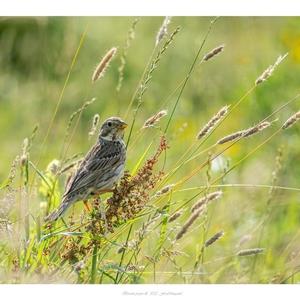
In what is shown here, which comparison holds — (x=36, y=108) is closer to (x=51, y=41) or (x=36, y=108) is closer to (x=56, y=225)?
(x=51, y=41)

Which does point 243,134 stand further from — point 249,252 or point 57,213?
point 57,213

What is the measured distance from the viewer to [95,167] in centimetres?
620

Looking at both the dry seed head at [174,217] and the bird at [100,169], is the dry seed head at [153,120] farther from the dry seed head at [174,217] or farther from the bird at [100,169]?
the dry seed head at [174,217]

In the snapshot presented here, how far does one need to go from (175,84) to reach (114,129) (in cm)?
253

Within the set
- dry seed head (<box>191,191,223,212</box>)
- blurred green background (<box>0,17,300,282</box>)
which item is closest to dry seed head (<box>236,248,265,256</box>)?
dry seed head (<box>191,191,223,212</box>)

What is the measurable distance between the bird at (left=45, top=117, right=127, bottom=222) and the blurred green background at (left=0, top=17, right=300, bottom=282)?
40.4 inches

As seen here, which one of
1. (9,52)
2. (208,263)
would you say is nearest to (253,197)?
(208,263)

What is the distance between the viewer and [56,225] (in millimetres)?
5992

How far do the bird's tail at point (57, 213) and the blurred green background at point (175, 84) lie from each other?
1.50 metres

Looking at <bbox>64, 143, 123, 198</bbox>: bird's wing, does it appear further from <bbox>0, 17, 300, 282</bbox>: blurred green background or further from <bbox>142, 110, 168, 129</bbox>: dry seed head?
<bbox>0, 17, 300, 282</bbox>: blurred green background

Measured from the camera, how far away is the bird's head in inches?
249

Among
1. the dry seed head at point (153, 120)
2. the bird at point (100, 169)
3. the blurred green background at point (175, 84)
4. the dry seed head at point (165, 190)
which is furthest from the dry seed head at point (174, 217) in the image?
the blurred green background at point (175, 84)

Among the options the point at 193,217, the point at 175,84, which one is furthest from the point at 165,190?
the point at 175,84

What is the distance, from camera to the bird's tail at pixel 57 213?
5.89 m
